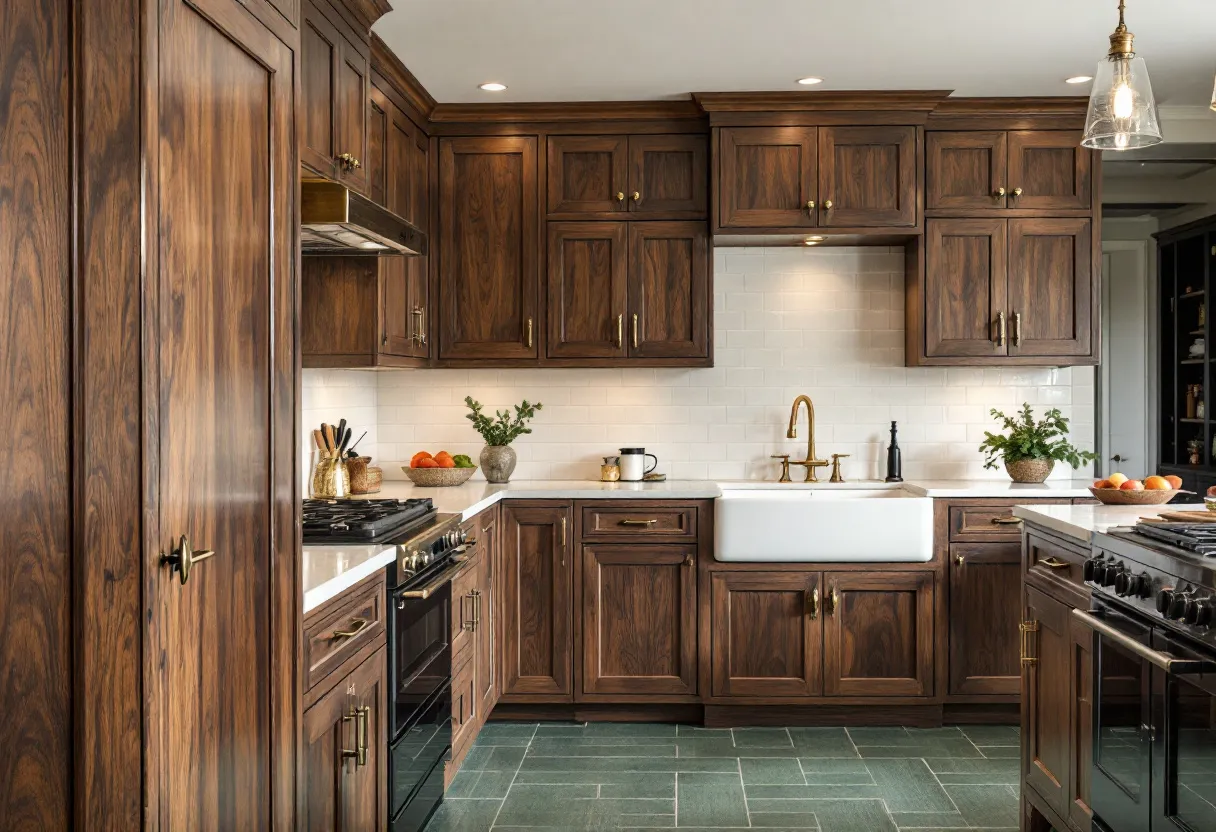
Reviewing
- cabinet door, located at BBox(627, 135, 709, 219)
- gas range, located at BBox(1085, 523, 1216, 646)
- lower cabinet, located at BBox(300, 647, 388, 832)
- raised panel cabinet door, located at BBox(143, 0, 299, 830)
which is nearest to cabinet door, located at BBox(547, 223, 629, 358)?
cabinet door, located at BBox(627, 135, 709, 219)

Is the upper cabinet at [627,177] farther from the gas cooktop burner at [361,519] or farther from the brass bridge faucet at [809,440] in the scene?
the gas cooktop burner at [361,519]

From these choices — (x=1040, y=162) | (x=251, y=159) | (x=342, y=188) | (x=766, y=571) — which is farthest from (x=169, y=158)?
(x=1040, y=162)

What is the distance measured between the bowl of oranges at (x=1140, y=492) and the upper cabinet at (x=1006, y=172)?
5.48ft

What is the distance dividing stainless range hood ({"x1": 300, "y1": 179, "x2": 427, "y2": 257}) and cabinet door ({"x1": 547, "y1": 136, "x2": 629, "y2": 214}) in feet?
3.61

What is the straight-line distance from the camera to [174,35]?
1.47m

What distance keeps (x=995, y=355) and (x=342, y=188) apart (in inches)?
117

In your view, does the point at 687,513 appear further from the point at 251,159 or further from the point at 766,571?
the point at 251,159

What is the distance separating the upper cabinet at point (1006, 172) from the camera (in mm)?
4543

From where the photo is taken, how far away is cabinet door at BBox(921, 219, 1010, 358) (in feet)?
14.9

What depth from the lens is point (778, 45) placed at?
3.84 meters

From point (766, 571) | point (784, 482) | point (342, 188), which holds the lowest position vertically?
point (766, 571)

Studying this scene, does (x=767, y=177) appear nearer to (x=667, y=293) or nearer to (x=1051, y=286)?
(x=667, y=293)

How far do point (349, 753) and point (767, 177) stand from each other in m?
3.04

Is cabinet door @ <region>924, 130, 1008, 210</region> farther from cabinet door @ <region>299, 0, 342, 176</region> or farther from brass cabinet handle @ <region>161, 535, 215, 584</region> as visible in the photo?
brass cabinet handle @ <region>161, 535, 215, 584</region>
